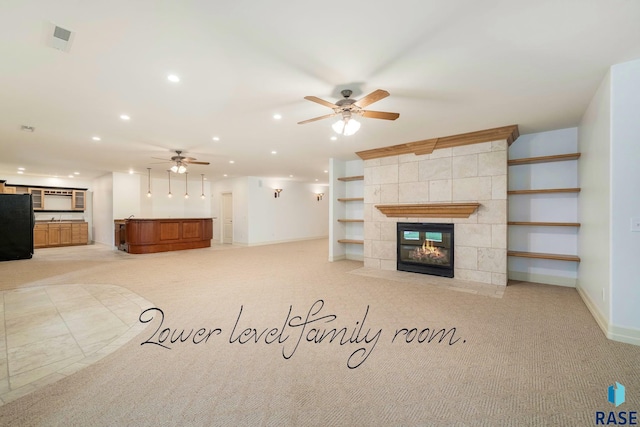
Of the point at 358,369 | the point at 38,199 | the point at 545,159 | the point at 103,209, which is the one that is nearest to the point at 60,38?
the point at 358,369

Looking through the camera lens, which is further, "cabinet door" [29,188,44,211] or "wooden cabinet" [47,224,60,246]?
"cabinet door" [29,188,44,211]

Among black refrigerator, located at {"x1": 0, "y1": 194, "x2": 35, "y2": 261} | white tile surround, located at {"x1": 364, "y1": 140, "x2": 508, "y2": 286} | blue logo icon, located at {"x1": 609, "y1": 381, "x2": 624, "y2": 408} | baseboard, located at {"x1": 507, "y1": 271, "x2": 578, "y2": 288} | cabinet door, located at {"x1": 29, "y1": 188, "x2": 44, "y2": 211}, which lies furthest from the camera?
cabinet door, located at {"x1": 29, "y1": 188, "x2": 44, "y2": 211}

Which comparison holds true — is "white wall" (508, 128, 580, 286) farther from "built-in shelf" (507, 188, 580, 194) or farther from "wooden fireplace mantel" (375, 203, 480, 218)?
"wooden fireplace mantel" (375, 203, 480, 218)

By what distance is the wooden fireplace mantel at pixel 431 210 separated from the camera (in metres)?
4.78

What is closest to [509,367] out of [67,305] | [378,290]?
[378,290]

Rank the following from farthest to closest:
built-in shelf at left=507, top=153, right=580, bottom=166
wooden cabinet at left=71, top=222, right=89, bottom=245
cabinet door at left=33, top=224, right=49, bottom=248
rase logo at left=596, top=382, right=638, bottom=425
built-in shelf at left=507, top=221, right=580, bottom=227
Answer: wooden cabinet at left=71, top=222, right=89, bottom=245 < cabinet door at left=33, top=224, right=49, bottom=248 < built-in shelf at left=507, top=153, right=580, bottom=166 < built-in shelf at left=507, top=221, right=580, bottom=227 < rase logo at left=596, top=382, right=638, bottom=425

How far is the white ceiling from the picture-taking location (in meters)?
1.92

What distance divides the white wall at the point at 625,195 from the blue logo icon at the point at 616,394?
3.56 feet

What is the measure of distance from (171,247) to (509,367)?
921 centimetres

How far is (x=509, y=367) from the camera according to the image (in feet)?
7.11

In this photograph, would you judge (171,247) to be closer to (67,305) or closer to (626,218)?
(67,305)

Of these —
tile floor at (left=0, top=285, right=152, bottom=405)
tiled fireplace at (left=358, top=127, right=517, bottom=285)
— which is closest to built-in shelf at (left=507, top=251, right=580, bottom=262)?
tiled fireplace at (left=358, top=127, right=517, bottom=285)

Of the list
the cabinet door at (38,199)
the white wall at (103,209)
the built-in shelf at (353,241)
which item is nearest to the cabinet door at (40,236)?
the cabinet door at (38,199)

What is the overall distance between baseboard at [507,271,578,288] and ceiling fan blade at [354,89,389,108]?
14.1 feet
